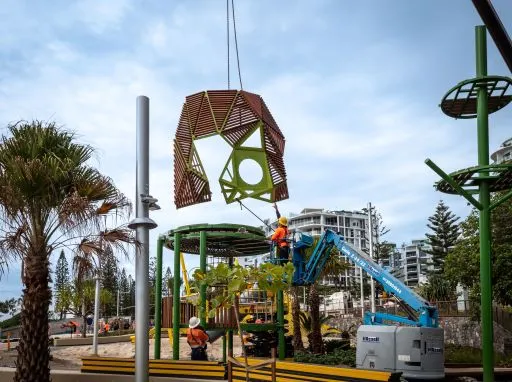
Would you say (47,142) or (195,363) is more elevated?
(47,142)

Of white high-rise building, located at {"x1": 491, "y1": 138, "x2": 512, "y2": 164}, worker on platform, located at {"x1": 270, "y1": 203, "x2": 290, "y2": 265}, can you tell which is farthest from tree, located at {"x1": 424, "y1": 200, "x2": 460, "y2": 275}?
worker on platform, located at {"x1": 270, "y1": 203, "x2": 290, "y2": 265}

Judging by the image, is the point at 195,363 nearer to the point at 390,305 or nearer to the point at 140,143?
the point at 140,143

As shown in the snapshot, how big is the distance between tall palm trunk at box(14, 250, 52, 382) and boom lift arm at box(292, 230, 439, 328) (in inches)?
304

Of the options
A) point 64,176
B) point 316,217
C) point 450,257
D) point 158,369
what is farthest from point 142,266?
point 316,217

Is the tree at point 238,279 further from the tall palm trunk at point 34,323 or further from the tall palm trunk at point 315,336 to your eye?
the tall palm trunk at point 315,336

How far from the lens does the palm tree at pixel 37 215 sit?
10188 millimetres

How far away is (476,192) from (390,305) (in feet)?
93.7

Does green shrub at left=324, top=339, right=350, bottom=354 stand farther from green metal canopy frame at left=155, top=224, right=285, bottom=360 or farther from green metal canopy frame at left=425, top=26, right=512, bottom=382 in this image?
green metal canopy frame at left=425, top=26, right=512, bottom=382

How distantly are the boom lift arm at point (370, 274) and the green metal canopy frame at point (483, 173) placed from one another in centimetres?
125

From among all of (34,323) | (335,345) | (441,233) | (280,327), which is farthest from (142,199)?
(441,233)

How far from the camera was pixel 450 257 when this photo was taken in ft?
105

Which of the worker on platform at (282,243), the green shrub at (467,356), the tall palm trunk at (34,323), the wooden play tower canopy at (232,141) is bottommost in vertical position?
the green shrub at (467,356)

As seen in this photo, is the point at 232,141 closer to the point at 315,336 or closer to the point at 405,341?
the point at 405,341

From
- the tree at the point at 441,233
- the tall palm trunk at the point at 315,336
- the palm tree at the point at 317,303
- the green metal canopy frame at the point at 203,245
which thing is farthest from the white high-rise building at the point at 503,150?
the green metal canopy frame at the point at 203,245
